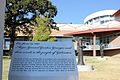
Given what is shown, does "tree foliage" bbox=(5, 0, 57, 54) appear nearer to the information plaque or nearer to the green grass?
the green grass

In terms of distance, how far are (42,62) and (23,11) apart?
33.1 meters

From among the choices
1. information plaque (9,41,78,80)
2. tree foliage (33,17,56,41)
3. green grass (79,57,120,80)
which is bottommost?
green grass (79,57,120,80)

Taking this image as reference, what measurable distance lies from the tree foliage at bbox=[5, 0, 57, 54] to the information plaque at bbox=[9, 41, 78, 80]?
3079 cm

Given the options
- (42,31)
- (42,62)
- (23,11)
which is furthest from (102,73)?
(23,11)

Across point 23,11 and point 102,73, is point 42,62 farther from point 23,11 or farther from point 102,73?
point 23,11

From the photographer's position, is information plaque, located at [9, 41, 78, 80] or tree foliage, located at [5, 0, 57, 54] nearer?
information plaque, located at [9, 41, 78, 80]

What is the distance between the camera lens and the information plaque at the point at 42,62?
5.11 m

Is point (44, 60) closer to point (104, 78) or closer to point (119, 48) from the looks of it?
point (104, 78)

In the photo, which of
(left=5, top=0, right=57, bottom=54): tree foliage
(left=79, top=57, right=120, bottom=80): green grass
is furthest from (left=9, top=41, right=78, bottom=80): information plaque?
(left=5, top=0, right=57, bottom=54): tree foliage

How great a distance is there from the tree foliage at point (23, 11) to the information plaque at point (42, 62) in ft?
101

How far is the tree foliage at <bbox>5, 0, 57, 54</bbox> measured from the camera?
119 feet

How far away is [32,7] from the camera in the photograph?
37.2m

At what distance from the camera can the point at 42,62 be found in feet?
16.9

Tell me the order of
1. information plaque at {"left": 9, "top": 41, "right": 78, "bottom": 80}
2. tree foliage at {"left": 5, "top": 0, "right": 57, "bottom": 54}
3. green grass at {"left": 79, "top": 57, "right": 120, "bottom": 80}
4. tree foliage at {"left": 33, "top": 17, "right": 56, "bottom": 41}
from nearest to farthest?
information plaque at {"left": 9, "top": 41, "right": 78, "bottom": 80}, green grass at {"left": 79, "top": 57, "right": 120, "bottom": 80}, tree foliage at {"left": 33, "top": 17, "right": 56, "bottom": 41}, tree foliage at {"left": 5, "top": 0, "right": 57, "bottom": 54}
